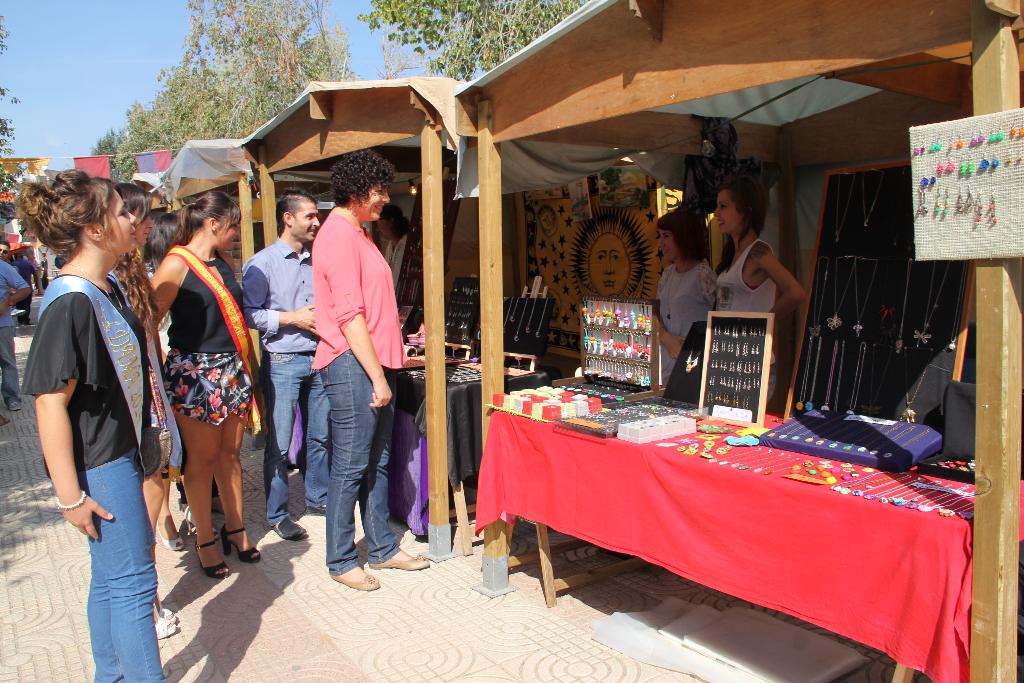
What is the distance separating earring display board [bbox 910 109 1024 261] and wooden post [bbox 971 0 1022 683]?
0.06 meters

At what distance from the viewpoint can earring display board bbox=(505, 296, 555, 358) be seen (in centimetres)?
490

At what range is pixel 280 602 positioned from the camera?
3.78 m

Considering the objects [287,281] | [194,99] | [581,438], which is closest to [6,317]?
[287,281]

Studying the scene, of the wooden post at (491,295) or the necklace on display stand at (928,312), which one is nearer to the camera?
the necklace on display stand at (928,312)

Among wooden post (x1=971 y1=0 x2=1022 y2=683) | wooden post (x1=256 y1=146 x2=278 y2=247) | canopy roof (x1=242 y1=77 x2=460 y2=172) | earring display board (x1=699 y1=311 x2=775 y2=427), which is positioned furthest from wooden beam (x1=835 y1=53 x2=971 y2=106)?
wooden post (x1=256 y1=146 x2=278 y2=247)

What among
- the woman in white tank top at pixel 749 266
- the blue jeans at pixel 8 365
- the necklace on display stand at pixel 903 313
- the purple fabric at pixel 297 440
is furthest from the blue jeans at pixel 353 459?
the blue jeans at pixel 8 365

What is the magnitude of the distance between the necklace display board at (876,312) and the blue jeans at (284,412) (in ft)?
9.08

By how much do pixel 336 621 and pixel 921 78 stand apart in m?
3.50

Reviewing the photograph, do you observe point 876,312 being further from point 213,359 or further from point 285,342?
point 285,342

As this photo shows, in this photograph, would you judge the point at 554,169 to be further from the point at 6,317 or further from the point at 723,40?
the point at 6,317

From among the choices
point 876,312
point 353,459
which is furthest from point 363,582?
point 876,312

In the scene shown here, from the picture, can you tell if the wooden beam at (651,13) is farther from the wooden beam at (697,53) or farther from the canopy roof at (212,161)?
the canopy roof at (212,161)

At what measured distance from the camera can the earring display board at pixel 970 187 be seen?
178cm

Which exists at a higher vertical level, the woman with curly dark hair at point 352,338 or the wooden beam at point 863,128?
the wooden beam at point 863,128
